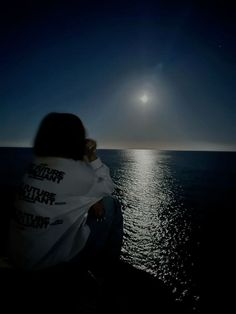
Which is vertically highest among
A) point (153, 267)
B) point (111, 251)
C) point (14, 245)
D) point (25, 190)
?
point (25, 190)

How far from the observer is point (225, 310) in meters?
22.3

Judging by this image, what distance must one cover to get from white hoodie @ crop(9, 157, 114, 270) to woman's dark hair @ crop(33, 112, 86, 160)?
153mm

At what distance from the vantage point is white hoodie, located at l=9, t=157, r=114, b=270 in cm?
258

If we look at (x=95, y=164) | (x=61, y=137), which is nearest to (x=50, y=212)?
(x=61, y=137)

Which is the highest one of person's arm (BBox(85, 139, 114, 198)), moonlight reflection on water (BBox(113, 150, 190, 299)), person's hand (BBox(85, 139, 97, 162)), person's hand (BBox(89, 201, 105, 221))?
person's hand (BBox(85, 139, 97, 162))

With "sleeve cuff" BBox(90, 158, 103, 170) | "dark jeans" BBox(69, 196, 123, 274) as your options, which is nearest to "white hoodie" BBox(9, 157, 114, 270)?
"dark jeans" BBox(69, 196, 123, 274)

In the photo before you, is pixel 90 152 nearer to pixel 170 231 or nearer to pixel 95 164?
pixel 95 164

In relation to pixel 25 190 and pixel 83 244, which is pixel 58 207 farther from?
pixel 83 244

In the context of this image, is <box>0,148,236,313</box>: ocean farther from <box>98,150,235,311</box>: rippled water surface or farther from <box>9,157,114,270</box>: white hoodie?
<box>9,157,114,270</box>: white hoodie

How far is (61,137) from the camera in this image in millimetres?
3023

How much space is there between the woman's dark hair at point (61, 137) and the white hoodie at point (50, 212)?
0.50ft

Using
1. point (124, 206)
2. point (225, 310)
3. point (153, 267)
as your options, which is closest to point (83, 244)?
point (225, 310)

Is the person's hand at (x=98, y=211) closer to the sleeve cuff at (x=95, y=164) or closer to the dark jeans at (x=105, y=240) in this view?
the dark jeans at (x=105, y=240)

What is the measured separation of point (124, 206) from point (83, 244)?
197 feet
